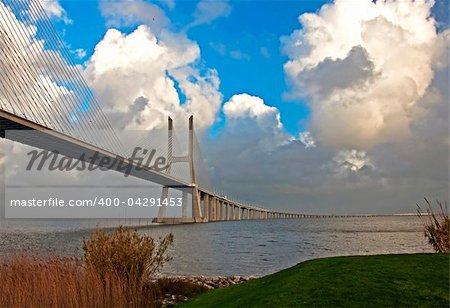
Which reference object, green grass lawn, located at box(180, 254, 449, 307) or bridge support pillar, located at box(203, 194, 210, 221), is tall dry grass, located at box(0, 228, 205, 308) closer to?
green grass lawn, located at box(180, 254, 449, 307)

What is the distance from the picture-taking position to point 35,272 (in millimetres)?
8219

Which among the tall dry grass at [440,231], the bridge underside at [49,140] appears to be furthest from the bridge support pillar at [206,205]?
the tall dry grass at [440,231]

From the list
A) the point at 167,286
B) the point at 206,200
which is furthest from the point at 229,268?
the point at 206,200

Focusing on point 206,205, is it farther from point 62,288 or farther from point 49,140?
point 62,288

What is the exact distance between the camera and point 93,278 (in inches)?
312

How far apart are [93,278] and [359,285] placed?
14.5 feet

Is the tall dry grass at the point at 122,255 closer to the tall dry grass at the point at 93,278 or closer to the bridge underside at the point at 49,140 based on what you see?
the tall dry grass at the point at 93,278

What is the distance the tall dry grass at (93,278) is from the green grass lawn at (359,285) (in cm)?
155

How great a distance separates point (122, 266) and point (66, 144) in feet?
97.1

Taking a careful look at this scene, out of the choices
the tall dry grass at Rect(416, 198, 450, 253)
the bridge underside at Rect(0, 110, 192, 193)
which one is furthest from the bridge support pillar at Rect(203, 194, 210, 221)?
the tall dry grass at Rect(416, 198, 450, 253)

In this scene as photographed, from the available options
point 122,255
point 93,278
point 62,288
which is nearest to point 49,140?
point 122,255

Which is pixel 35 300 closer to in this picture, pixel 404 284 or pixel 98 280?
pixel 98 280

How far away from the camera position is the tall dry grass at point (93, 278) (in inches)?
297

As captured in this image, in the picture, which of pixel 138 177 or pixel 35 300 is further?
pixel 138 177
